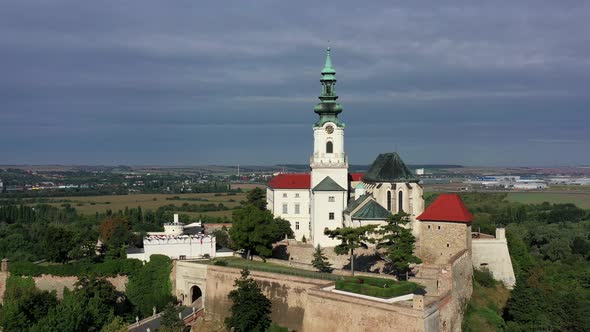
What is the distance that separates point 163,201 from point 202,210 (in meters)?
31.8

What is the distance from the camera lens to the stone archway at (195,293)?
161 ft

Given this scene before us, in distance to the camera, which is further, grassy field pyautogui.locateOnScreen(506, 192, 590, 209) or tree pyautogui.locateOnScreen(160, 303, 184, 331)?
grassy field pyautogui.locateOnScreen(506, 192, 590, 209)

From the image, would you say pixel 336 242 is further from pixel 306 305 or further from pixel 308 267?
pixel 306 305

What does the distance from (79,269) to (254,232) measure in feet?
46.6

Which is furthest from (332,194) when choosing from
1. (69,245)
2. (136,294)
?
(69,245)

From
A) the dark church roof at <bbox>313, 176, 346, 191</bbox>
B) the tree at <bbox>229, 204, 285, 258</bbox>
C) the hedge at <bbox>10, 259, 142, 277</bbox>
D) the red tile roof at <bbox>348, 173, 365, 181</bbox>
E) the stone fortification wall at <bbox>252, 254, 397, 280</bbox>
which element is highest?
the red tile roof at <bbox>348, 173, 365, 181</bbox>

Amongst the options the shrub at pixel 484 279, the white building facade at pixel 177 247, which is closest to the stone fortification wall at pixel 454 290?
the shrub at pixel 484 279

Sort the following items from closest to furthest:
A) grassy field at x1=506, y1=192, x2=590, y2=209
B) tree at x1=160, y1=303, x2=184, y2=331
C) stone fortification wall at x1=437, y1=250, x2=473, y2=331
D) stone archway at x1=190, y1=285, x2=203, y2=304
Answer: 1. stone fortification wall at x1=437, y1=250, x2=473, y2=331
2. tree at x1=160, y1=303, x2=184, y2=331
3. stone archway at x1=190, y1=285, x2=203, y2=304
4. grassy field at x1=506, y1=192, x2=590, y2=209

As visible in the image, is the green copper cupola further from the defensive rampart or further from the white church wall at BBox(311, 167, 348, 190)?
the defensive rampart

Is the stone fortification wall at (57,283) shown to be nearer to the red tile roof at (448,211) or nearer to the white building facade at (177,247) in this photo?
the white building facade at (177,247)

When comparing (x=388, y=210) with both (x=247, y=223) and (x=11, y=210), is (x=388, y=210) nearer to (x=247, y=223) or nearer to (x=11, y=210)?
(x=247, y=223)

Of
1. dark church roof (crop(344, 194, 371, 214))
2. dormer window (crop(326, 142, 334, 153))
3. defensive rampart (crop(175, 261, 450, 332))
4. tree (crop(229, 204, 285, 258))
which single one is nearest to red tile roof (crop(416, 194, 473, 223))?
dark church roof (crop(344, 194, 371, 214))

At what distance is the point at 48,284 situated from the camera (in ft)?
161

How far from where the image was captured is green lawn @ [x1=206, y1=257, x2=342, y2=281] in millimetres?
41906
